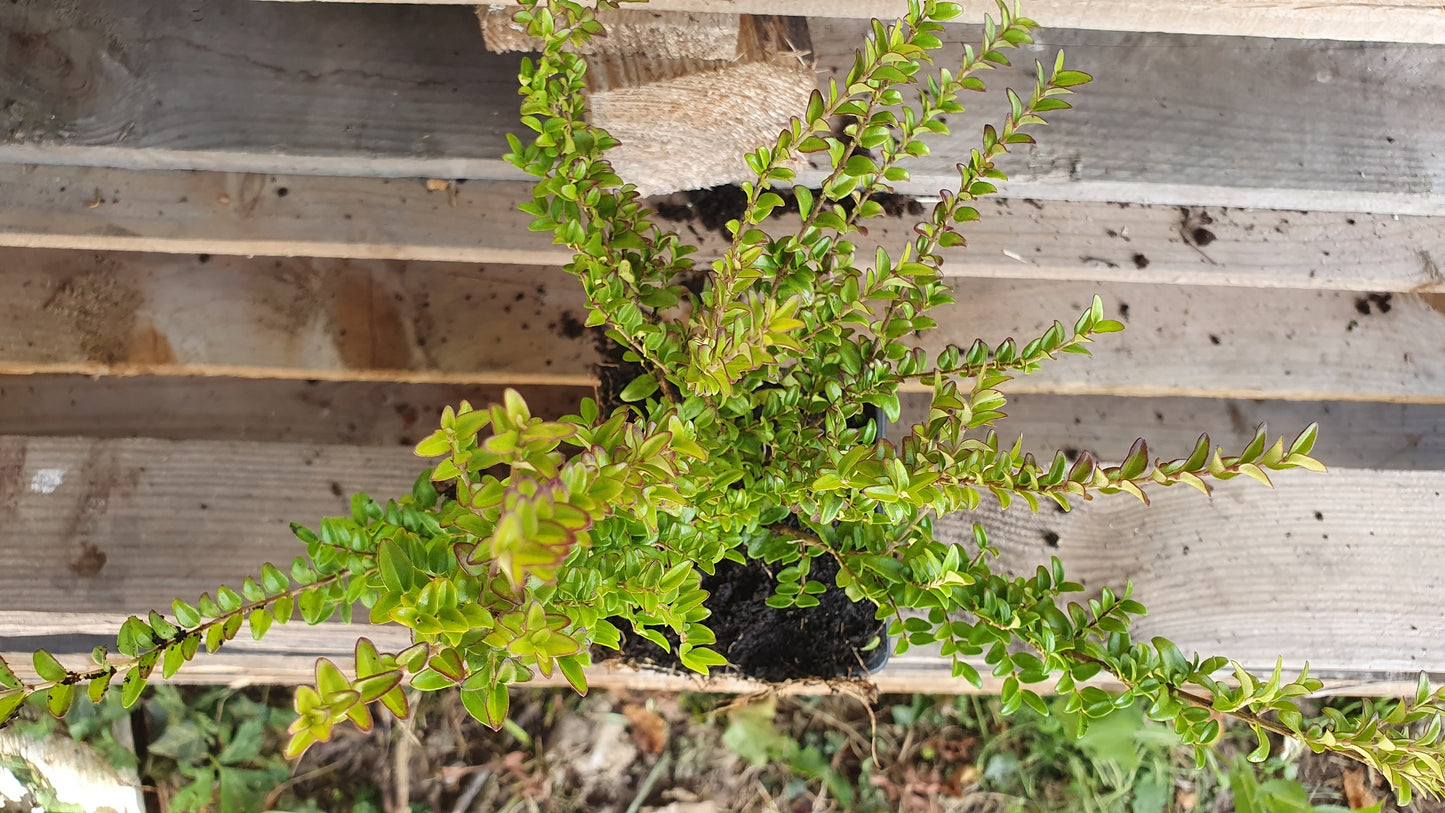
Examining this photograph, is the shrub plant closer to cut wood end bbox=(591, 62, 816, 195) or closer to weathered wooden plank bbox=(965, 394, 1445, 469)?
cut wood end bbox=(591, 62, 816, 195)

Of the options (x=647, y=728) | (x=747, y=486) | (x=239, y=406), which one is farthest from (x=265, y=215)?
(x=647, y=728)

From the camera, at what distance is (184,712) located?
2.03 metres

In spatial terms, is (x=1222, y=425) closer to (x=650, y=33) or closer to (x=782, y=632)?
(x=782, y=632)

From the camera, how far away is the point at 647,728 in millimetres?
2139

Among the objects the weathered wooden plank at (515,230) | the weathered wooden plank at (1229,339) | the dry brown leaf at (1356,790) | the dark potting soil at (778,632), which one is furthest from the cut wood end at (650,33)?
the dry brown leaf at (1356,790)

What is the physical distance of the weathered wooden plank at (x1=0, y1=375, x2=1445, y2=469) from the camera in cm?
159

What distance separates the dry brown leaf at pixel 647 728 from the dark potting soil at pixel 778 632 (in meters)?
0.80

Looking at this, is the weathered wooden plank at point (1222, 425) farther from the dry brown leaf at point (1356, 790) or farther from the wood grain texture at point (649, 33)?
the dry brown leaf at point (1356, 790)

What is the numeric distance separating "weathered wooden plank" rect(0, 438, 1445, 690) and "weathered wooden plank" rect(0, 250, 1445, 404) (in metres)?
0.16

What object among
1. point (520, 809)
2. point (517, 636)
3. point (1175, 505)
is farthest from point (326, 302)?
point (1175, 505)

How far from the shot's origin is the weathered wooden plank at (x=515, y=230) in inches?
50.3

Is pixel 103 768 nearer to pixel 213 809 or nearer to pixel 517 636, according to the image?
pixel 213 809

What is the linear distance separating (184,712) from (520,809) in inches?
33.3

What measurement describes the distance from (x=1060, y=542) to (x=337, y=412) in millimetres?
1366
